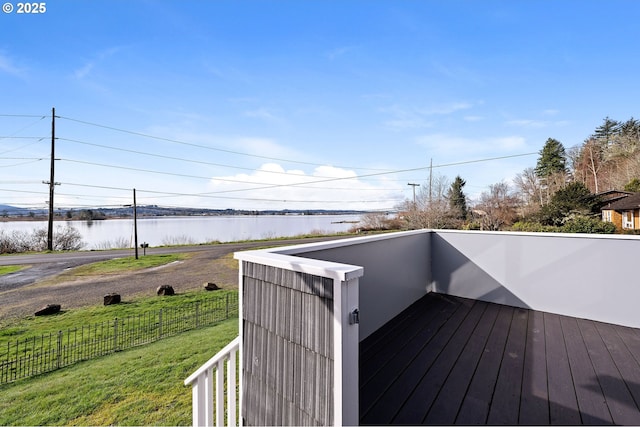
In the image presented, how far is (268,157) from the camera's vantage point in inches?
1150

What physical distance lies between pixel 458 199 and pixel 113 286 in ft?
A: 80.6

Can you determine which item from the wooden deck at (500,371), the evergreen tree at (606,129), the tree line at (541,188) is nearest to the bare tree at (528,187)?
the tree line at (541,188)

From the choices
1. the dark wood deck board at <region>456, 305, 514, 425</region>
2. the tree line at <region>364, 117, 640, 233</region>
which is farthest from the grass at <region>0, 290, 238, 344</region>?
the tree line at <region>364, 117, 640, 233</region>

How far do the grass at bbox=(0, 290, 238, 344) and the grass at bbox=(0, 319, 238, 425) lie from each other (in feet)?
6.89

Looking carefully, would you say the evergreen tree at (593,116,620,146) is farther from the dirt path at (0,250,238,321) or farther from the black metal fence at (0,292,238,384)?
the black metal fence at (0,292,238,384)

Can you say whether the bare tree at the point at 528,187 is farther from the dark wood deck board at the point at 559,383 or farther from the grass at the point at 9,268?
the grass at the point at 9,268

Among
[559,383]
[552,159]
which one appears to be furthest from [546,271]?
[552,159]

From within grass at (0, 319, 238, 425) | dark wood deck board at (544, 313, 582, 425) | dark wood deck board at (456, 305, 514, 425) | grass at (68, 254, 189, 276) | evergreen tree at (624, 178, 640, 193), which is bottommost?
grass at (0, 319, 238, 425)

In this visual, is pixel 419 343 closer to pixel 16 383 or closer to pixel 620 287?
pixel 620 287

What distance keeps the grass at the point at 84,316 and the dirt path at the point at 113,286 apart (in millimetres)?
546

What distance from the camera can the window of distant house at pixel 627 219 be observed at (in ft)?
47.4

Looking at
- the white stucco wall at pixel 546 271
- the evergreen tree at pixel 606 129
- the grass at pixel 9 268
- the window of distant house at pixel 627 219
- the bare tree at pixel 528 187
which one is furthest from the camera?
the evergreen tree at pixel 606 129

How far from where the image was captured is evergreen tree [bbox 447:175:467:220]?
890 inches

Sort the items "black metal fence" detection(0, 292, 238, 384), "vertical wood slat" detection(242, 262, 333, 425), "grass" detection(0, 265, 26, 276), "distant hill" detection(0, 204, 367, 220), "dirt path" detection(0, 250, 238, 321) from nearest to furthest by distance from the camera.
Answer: "vertical wood slat" detection(242, 262, 333, 425)
"black metal fence" detection(0, 292, 238, 384)
"dirt path" detection(0, 250, 238, 321)
"grass" detection(0, 265, 26, 276)
"distant hill" detection(0, 204, 367, 220)
